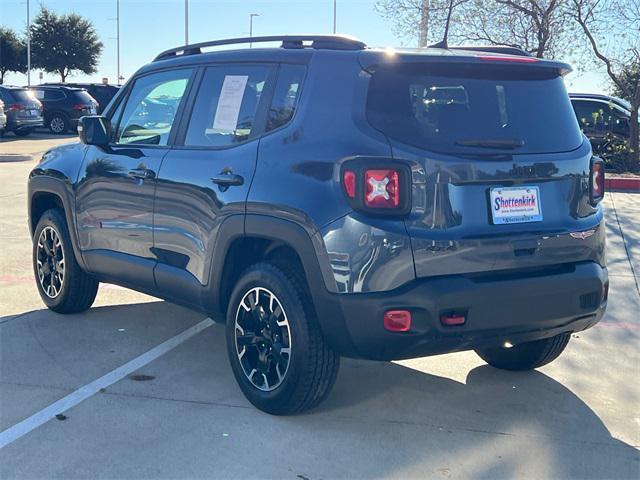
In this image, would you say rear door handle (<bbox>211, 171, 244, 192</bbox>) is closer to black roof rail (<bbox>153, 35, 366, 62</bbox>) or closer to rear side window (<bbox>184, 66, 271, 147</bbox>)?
rear side window (<bbox>184, 66, 271, 147</bbox>)

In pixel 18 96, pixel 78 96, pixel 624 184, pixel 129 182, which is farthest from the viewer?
pixel 78 96

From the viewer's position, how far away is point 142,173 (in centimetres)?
483

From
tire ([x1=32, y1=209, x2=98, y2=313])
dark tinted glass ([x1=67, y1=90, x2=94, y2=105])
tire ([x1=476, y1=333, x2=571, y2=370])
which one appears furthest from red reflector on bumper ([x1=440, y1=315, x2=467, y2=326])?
dark tinted glass ([x1=67, y1=90, x2=94, y2=105])

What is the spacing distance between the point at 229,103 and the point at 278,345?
1329 mm

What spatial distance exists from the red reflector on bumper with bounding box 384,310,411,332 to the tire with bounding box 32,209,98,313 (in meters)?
2.83

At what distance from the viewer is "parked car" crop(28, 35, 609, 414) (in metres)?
3.55

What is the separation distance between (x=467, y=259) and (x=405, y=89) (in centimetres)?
81

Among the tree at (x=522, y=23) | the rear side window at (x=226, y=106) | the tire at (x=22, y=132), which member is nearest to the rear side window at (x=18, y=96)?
the tire at (x=22, y=132)

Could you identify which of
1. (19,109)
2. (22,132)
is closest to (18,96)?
(19,109)

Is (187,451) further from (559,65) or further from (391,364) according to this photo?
(559,65)

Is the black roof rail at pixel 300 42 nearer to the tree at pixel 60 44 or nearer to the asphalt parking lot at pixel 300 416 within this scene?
the asphalt parking lot at pixel 300 416

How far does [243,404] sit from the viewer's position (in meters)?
4.24

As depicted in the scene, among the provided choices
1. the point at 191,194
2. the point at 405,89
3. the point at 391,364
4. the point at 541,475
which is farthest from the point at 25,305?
the point at 541,475

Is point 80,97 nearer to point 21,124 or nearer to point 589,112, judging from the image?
point 21,124
